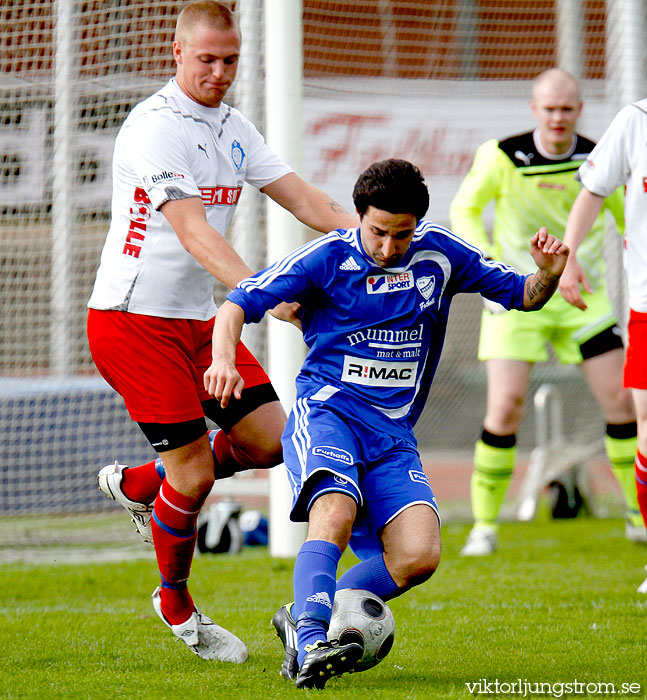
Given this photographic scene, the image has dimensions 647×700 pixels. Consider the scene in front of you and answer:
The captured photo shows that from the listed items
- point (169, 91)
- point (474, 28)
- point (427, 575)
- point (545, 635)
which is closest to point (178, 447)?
point (427, 575)

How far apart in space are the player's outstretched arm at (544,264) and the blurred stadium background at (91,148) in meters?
3.41

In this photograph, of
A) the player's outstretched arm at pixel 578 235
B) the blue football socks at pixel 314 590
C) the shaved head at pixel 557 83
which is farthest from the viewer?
the shaved head at pixel 557 83

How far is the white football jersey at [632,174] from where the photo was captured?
4.47 metres

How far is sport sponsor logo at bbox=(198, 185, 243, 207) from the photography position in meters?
3.76

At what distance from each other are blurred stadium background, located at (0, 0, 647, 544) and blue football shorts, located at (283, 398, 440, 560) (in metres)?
3.59

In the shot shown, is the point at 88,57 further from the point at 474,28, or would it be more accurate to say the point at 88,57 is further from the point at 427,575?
the point at 474,28

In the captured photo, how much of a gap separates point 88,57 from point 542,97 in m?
3.09

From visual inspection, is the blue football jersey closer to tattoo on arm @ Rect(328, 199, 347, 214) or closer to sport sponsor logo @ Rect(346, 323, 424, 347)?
sport sponsor logo @ Rect(346, 323, 424, 347)

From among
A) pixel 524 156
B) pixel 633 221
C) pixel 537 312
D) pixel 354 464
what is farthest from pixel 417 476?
pixel 524 156

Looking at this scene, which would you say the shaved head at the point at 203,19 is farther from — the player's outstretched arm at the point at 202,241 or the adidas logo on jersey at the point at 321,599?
the adidas logo on jersey at the point at 321,599

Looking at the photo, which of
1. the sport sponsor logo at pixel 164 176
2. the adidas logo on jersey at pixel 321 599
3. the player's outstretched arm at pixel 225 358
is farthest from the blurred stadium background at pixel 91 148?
the adidas logo on jersey at pixel 321 599

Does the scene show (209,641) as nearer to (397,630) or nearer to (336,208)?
(397,630)

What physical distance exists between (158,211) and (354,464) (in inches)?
42.0

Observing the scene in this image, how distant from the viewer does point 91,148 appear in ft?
24.0
